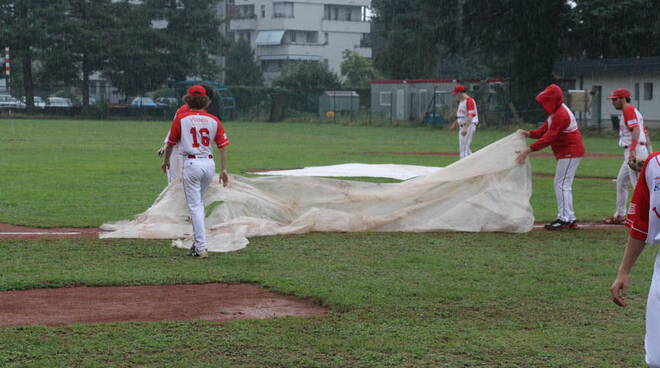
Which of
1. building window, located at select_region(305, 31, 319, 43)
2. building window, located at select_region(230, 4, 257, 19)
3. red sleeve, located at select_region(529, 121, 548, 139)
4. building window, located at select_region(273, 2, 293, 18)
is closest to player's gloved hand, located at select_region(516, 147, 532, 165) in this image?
red sleeve, located at select_region(529, 121, 548, 139)

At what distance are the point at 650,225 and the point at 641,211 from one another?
0.11m

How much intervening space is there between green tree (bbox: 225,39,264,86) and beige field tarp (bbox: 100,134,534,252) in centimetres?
7663

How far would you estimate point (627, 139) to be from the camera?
14406 millimetres

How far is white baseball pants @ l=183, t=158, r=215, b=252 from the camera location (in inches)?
434

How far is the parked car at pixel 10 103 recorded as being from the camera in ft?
229

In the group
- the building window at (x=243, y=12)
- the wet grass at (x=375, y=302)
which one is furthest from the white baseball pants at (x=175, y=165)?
the building window at (x=243, y=12)

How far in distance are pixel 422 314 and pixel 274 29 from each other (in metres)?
102

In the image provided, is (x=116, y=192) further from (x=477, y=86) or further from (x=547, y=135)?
(x=477, y=86)

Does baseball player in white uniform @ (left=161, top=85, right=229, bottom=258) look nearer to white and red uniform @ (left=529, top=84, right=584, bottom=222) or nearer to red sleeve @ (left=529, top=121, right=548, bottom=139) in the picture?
red sleeve @ (left=529, top=121, right=548, bottom=139)

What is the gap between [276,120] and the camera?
6531cm

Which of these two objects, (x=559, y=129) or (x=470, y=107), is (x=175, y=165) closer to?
(x=559, y=129)

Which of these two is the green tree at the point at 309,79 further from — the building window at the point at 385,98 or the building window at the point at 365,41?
the building window at the point at 365,41

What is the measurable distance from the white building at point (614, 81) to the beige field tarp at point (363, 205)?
33076 millimetres

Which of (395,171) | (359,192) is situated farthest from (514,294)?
(395,171)
